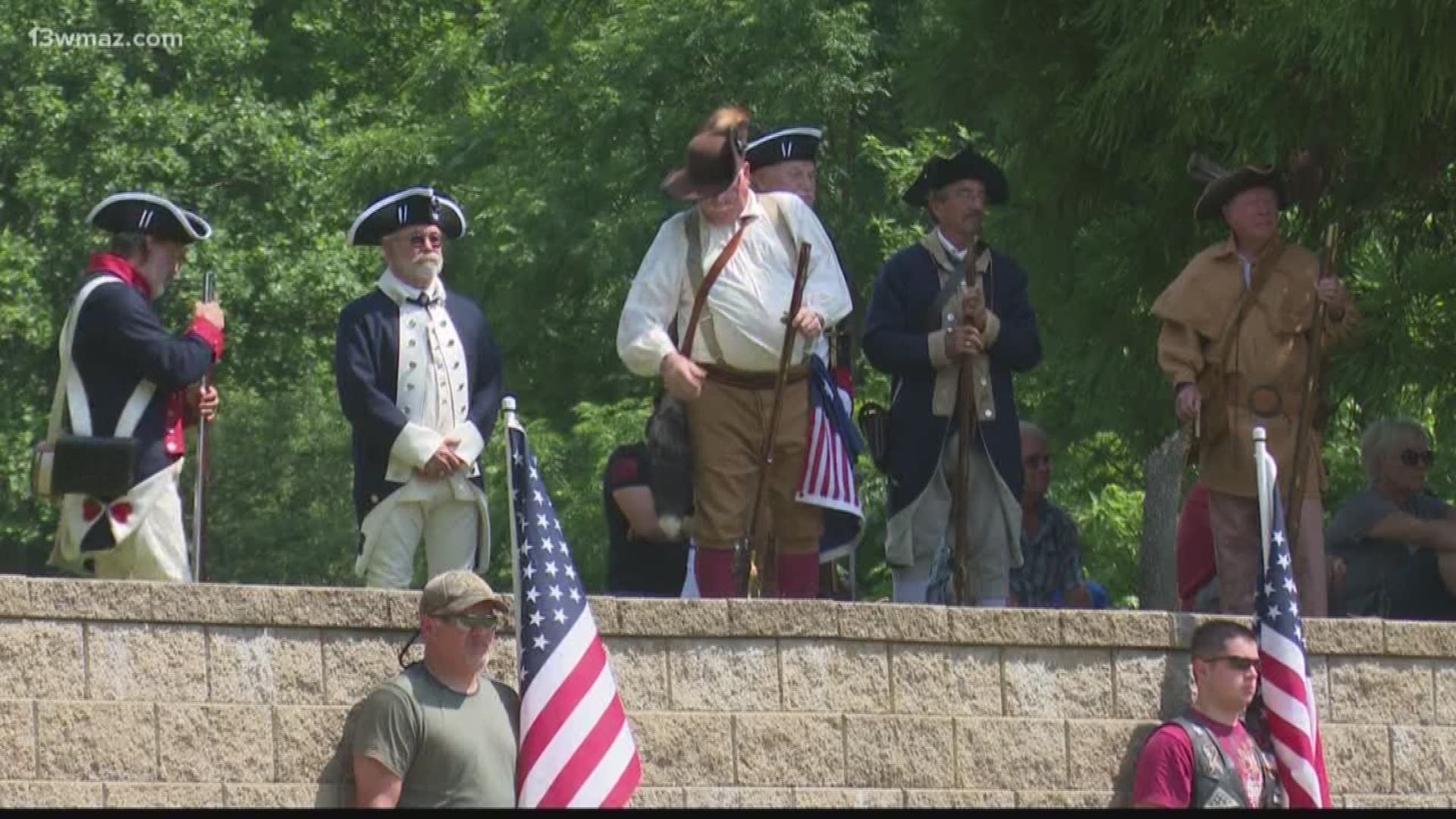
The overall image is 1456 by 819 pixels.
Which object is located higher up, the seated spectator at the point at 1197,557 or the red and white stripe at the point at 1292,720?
the seated spectator at the point at 1197,557

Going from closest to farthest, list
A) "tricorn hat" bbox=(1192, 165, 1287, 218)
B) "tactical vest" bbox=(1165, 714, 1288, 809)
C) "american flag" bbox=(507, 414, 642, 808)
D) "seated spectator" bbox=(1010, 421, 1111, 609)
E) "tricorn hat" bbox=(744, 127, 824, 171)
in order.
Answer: "american flag" bbox=(507, 414, 642, 808) → "tactical vest" bbox=(1165, 714, 1288, 809) → "tricorn hat" bbox=(744, 127, 824, 171) → "tricorn hat" bbox=(1192, 165, 1287, 218) → "seated spectator" bbox=(1010, 421, 1111, 609)

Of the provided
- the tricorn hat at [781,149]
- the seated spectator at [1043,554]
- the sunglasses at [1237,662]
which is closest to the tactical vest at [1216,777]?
the sunglasses at [1237,662]

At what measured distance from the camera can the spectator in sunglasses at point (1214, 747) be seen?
11070 millimetres

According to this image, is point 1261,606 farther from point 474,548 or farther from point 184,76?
point 184,76

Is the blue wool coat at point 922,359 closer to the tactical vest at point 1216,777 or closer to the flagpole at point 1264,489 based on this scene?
the flagpole at point 1264,489

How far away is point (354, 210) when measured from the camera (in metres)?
31.5

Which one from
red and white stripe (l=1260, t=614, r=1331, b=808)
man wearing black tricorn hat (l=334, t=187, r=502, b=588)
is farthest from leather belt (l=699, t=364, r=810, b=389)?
red and white stripe (l=1260, t=614, r=1331, b=808)

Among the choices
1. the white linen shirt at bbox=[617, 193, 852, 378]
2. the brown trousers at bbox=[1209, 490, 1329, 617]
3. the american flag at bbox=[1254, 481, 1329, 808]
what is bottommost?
the american flag at bbox=[1254, 481, 1329, 808]

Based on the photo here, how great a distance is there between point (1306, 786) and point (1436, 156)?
3.80 metres

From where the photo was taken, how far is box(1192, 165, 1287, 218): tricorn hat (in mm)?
12867

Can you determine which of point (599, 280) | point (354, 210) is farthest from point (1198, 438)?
point (354, 210)

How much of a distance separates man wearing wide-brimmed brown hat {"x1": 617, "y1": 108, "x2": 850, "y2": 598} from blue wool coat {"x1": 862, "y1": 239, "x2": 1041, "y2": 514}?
1.73 feet

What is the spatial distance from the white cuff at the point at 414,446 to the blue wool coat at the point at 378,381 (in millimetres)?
26

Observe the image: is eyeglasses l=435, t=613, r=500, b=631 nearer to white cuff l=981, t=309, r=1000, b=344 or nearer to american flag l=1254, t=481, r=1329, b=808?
american flag l=1254, t=481, r=1329, b=808
